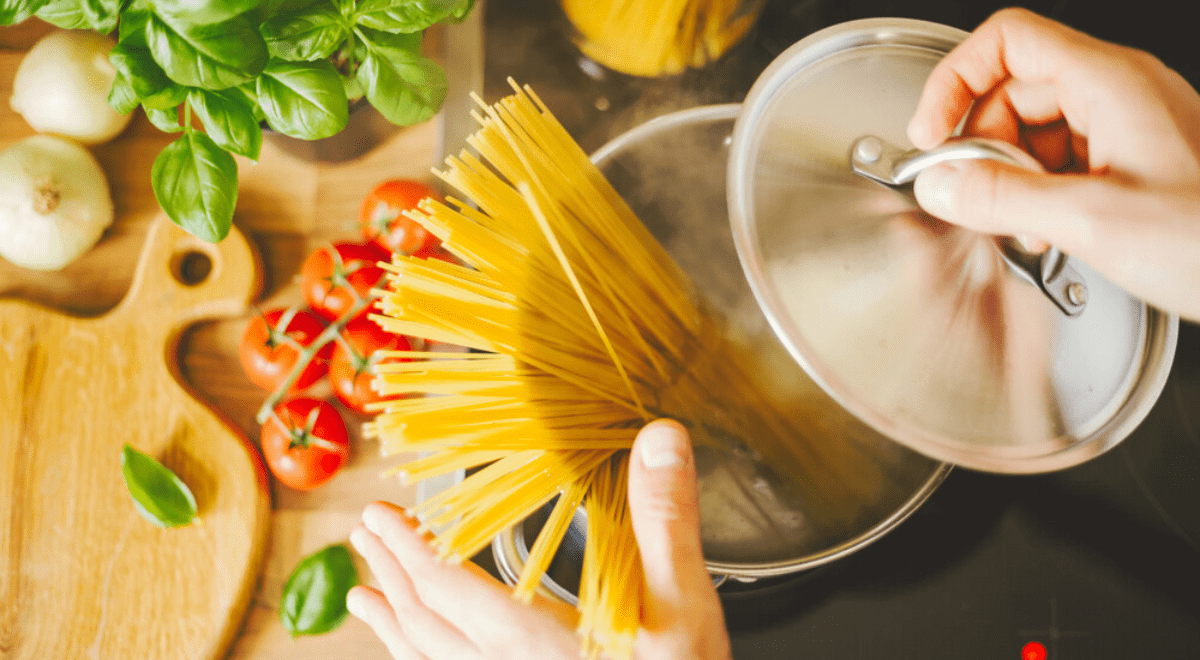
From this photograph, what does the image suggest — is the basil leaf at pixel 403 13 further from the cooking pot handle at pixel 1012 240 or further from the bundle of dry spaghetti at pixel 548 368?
the cooking pot handle at pixel 1012 240

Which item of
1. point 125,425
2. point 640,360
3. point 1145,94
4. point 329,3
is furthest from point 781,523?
point 125,425

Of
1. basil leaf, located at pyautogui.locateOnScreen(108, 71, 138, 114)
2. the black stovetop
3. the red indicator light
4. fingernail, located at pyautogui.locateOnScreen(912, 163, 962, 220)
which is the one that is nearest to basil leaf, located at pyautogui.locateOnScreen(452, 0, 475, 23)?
basil leaf, located at pyautogui.locateOnScreen(108, 71, 138, 114)

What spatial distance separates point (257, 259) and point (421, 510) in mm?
403

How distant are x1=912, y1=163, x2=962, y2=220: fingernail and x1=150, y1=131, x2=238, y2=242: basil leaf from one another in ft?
1.56

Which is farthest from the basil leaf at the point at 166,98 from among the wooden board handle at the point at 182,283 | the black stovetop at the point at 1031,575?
the black stovetop at the point at 1031,575

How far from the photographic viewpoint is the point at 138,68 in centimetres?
43

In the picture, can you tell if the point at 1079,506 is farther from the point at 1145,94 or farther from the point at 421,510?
the point at 421,510

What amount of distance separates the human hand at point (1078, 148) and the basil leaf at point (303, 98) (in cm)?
39

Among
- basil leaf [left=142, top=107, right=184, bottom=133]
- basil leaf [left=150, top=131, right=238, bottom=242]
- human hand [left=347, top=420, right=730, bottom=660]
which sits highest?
basil leaf [left=142, top=107, right=184, bottom=133]

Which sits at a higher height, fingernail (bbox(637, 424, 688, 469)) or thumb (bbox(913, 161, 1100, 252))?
thumb (bbox(913, 161, 1100, 252))

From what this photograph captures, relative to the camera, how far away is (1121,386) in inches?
17.1

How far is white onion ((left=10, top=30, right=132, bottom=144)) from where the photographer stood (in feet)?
2.05

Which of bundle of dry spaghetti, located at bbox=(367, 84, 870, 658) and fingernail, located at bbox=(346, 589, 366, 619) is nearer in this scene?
bundle of dry spaghetti, located at bbox=(367, 84, 870, 658)

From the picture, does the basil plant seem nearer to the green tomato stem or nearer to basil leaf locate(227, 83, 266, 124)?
basil leaf locate(227, 83, 266, 124)
